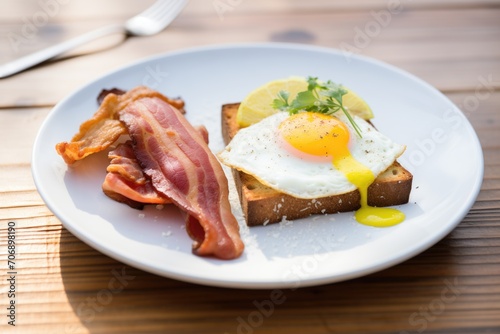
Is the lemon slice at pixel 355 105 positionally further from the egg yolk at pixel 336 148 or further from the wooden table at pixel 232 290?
the wooden table at pixel 232 290

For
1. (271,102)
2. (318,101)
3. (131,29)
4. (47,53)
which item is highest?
(318,101)

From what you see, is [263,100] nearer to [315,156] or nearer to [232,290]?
[315,156]

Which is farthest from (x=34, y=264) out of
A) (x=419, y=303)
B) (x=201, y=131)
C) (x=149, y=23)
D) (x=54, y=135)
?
(x=149, y=23)

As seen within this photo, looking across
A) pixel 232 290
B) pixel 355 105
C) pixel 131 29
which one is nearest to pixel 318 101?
pixel 355 105

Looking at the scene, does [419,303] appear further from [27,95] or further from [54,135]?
[27,95]

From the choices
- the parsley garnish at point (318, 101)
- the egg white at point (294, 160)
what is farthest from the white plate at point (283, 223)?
the parsley garnish at point (318, 101)
